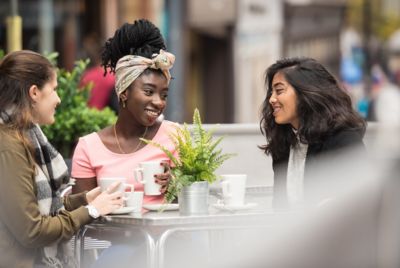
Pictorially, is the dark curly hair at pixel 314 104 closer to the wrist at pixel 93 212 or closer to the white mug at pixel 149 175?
the white mug at pixel 149 175

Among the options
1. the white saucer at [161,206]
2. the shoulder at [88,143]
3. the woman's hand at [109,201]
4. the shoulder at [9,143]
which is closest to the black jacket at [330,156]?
the white saucer at [161,206]

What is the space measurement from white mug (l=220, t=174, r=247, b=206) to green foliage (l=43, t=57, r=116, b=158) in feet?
7.27

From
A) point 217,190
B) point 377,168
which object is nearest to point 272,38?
point 217,190

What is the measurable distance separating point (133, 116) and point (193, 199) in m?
0.74

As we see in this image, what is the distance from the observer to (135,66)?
5.21 m

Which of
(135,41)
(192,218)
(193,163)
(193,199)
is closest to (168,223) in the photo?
(192,218)

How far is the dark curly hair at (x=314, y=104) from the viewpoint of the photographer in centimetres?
508

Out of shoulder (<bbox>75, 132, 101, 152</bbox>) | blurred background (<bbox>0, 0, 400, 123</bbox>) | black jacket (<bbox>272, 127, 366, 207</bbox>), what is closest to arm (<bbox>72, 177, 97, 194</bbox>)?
shoulder (<bbox>75, 132, 101, 152</bbox>)

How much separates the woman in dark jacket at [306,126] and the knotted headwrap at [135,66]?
483mm

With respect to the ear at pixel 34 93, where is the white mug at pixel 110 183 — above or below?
below

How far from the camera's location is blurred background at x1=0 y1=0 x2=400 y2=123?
1535 cm

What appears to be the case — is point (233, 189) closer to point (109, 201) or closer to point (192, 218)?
point (192, 218)

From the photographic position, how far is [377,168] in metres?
3.65

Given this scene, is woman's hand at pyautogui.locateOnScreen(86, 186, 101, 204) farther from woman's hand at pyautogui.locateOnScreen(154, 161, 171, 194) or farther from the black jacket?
the black jacket
